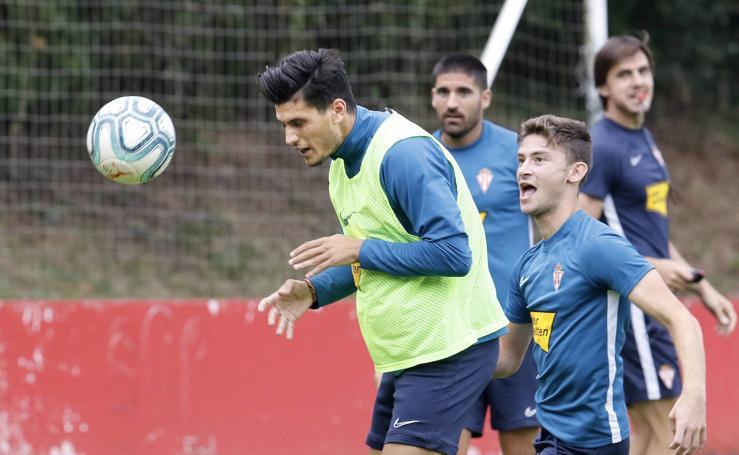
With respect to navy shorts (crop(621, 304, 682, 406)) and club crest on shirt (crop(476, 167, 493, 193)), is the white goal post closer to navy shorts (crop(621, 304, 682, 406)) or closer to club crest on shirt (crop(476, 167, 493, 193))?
club crest on shirt (crop(476, 167, 493, 193))

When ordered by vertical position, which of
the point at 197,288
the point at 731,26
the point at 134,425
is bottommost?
the point at 134,425

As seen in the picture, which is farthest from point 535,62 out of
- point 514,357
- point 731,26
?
point 514,357

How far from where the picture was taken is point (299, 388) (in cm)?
705

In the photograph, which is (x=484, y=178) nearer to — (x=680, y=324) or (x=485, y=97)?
(x=485, y=97)

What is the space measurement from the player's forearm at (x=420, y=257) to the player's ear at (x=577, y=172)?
45 cm

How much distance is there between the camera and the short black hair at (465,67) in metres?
5.44

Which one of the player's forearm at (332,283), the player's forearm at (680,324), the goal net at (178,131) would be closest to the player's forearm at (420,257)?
the player's forearm at (332,283)

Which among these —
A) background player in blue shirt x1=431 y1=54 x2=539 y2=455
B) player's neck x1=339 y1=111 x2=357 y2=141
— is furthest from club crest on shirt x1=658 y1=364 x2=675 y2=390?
player's neck x1=339 y1=111 x2=357 y2=141

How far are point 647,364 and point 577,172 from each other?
1.73 metres

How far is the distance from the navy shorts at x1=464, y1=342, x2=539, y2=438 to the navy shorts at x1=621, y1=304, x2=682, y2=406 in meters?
0.50

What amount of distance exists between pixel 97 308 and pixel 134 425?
78 cm

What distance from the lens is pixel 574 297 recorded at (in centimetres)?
369

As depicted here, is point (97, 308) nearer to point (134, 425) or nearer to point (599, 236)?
point (134, 425)

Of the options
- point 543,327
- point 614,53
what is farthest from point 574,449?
point 614,53
